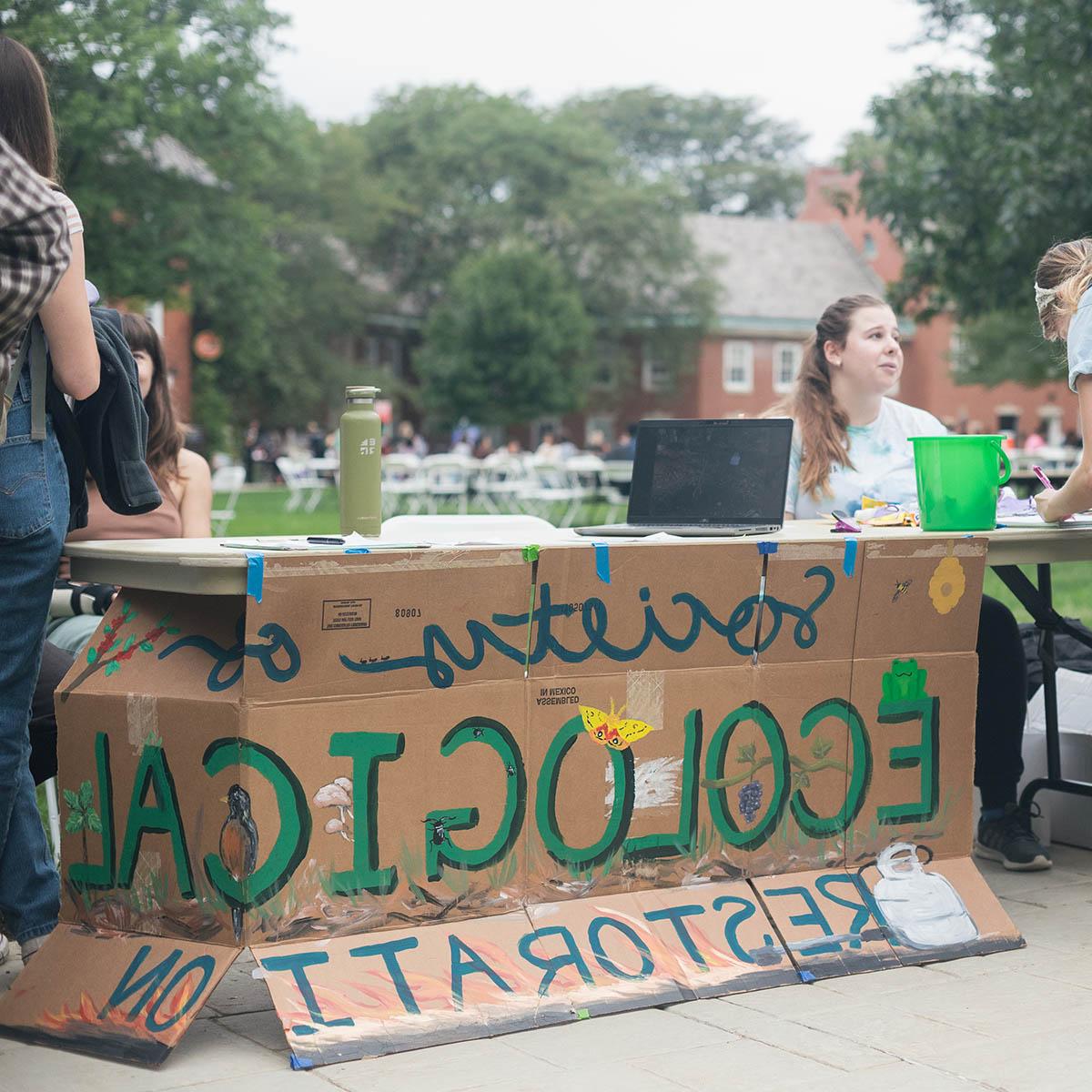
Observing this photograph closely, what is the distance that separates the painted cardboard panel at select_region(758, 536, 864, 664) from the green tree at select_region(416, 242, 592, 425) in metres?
40.3

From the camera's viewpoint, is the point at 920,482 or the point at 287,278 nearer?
the point at 920,482

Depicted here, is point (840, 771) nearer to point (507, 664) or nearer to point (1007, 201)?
point (507, 664)

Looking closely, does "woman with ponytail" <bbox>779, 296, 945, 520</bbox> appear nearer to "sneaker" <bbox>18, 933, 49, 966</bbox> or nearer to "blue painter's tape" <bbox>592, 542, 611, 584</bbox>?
"blue painter's tape" <bbox>592, 542, 611, 584</bbox>

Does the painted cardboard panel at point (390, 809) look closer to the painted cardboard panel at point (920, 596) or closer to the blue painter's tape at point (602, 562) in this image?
the blue painter's tape at point (602, 562)

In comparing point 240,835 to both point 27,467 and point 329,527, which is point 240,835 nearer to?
point 27,467

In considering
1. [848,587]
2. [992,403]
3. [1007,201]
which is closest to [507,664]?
[848,587]

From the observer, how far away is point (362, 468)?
3305mm

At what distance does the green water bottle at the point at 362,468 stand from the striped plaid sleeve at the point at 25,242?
872 millimetres

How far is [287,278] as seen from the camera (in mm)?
44250

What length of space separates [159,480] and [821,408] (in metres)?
1.97

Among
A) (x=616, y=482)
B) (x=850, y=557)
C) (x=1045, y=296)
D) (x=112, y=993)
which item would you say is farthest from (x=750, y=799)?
(x=616, y=482)

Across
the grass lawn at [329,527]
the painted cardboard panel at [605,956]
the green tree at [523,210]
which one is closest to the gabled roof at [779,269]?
the green tree at [523,210]

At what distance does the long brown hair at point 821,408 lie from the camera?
4.63 meters

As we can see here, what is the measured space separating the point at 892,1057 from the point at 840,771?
0.83 meters
